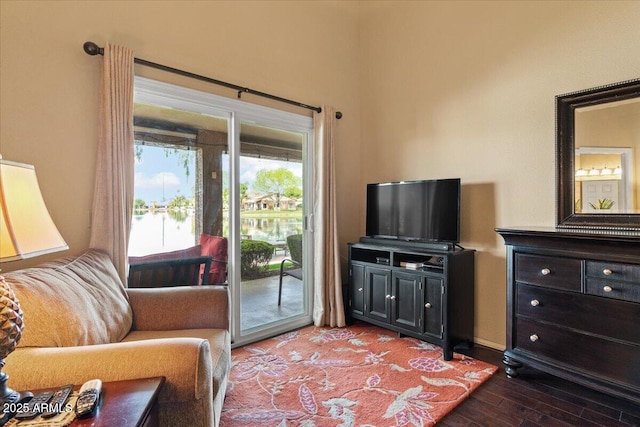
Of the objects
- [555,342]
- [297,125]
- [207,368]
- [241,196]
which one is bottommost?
[555,342]

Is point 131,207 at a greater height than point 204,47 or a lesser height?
Result: lesser

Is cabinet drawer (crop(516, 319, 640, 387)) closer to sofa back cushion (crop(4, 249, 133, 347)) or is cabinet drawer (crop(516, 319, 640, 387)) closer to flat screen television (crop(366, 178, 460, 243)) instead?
flat screen television (crop(366, 178, 460, 243))

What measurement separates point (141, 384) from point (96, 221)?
1.37 m

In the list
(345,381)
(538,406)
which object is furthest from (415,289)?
(538,406)

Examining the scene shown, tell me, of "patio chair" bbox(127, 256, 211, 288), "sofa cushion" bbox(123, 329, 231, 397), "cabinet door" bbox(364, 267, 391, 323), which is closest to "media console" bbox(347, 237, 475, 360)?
"cabinet door" bbox(364, 267, 391, 323)

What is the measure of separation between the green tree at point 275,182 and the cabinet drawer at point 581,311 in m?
2.13

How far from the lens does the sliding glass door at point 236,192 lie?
2.47 metres

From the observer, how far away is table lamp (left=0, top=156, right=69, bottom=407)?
35.2 inches

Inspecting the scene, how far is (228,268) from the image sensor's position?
2.79m

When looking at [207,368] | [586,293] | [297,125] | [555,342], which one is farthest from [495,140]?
[207,368]

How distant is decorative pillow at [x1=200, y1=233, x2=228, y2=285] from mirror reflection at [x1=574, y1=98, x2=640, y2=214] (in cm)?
271

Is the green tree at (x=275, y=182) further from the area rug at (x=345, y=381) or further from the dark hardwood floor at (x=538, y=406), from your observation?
the dark hardwood floor at (x=538, y=406)

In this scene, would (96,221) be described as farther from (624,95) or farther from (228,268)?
(624,95)

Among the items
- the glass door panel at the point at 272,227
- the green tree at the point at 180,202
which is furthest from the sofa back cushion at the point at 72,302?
the glass door panel at the point at 272,227
